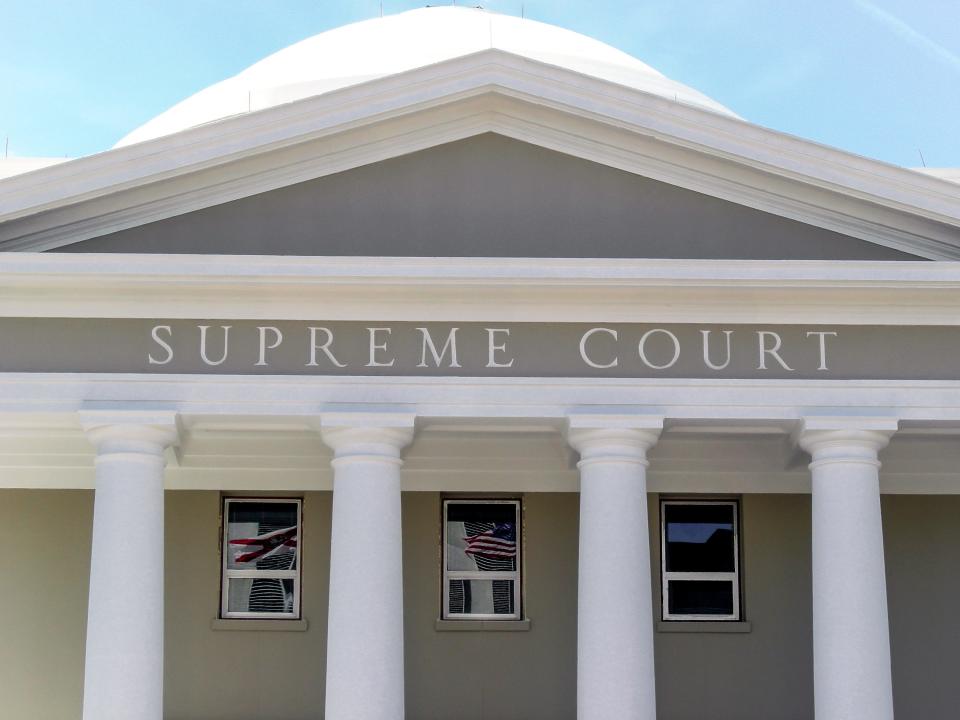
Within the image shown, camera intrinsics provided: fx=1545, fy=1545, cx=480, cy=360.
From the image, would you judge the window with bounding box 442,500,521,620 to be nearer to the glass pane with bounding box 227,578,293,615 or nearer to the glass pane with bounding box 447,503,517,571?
the glass pane with bounding box 447,503,517,571

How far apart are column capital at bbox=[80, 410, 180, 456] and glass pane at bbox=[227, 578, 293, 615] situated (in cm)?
453

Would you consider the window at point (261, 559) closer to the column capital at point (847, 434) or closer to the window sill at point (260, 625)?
the window sill at point (260, 625)

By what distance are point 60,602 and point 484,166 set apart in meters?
8.46

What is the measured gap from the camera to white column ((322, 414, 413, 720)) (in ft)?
54.4

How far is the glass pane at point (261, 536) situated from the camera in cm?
2123

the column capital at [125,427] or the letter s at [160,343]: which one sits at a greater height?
the letter s at [160,343]

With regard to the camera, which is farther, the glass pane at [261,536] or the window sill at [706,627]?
the glass pane at [261,536]

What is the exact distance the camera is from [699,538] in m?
21.5

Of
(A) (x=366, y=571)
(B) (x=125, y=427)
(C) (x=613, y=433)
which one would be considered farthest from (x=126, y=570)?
(C) (x=613, y=433)

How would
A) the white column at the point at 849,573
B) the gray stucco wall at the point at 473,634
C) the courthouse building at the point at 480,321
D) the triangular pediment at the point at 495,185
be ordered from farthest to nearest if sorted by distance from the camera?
the gray stucco wall at the point at 473,634 < the triangular pediment at the point at 495,185 < the courthouse building at the point at 480,321 < the white column at the point at 849,573

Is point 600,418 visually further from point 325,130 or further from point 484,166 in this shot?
point 325,130

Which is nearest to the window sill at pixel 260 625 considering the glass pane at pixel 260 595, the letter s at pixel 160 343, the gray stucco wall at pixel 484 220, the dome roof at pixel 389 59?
the glass pane at pixel 260 595

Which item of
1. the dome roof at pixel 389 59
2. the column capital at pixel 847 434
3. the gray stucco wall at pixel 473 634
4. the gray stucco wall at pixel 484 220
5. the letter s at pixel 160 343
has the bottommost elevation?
the gray stucco wall at pixel 473 634

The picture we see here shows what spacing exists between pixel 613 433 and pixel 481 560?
4641 mm
